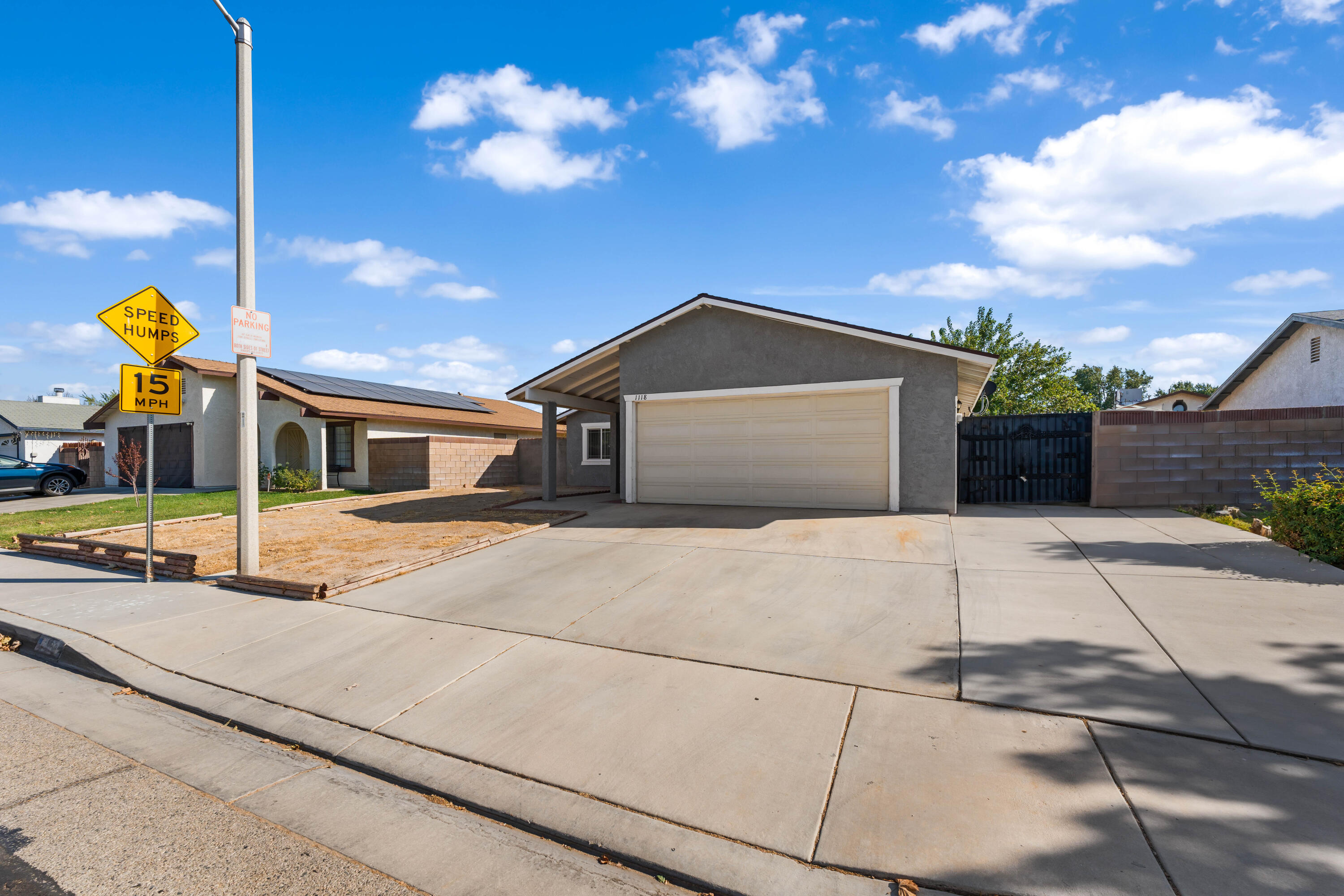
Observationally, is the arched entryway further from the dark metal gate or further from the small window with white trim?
the dark metal gate

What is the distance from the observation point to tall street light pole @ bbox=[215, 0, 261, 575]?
7168 mm

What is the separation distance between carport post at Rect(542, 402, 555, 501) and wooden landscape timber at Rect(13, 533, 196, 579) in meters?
6.92

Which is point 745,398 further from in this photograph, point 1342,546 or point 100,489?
point 100,489

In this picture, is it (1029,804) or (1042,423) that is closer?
(1029,804)

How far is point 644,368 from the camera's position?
1318 cm

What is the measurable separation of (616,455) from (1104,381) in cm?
10001

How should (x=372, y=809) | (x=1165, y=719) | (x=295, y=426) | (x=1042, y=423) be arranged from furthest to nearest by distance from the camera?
1. (x=295, y=426)
2. (x=1042, y=423)
3. (x=1165, y=719)
4. (x=372, y=809)

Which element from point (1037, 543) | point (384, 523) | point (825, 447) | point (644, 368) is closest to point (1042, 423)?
point (825, 447)

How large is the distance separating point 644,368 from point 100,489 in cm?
2275

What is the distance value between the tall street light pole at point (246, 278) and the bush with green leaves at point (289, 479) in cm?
1349

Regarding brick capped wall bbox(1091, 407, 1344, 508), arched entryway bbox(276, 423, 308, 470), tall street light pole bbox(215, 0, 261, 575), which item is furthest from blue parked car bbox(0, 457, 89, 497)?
brick capped wall bbox(1091, 407, 1344, 508)

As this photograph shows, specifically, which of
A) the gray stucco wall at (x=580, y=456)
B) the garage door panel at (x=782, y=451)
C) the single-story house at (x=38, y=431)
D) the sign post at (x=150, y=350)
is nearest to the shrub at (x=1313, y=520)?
the garage door panel at (x=782, y=451)

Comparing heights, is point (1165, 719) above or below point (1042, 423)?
below

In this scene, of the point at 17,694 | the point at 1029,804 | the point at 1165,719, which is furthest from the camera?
the point at 17,694
